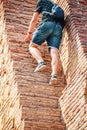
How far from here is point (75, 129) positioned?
21.6 ft

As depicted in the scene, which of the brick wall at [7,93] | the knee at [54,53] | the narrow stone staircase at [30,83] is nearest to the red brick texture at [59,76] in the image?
the narrow stone staircase at [30,83]

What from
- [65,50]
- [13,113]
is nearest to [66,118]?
[13,113]

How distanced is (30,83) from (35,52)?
0.68 meters

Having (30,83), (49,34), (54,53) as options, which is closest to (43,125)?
(30,83)

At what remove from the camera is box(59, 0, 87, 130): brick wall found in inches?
262

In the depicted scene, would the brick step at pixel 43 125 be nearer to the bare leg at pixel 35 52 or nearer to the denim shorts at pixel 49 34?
the bare leg at pixel 35 52

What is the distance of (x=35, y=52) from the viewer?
25.2ft

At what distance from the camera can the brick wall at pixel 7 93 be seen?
7.00m

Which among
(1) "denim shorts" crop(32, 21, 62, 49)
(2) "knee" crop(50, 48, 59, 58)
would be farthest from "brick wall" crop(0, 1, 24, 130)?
(2) "knee" crop(50, 48, 59, 58)

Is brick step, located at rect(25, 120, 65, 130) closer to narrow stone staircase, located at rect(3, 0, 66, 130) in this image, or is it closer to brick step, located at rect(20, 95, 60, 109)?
narrow stone staircase, located at rect(3, 0, 66, 130)

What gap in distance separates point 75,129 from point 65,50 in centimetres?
178

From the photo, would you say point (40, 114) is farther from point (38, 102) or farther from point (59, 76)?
point (59, 76)

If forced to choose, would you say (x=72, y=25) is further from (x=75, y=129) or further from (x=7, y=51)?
(x=75, y=129)

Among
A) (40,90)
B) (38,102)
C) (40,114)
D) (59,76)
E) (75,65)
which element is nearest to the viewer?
(40,114)
